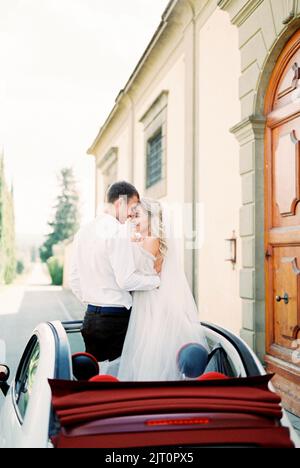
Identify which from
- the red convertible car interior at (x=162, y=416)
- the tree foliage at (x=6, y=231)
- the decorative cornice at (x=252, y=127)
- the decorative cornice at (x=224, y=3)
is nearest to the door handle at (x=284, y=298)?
the decorative cornice at (x=252, y=127)

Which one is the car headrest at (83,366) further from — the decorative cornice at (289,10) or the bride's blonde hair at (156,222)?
the decorative cornice at (289,10)

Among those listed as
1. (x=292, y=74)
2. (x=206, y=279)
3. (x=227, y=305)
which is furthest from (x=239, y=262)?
(x=292, y=74)

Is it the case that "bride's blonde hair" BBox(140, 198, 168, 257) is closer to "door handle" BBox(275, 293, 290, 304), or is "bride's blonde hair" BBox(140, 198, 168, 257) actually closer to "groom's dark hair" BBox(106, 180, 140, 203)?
"groom's dark hair" BBox(106, 180, 140, 203)

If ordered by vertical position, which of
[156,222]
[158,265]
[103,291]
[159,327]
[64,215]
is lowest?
[159,327]

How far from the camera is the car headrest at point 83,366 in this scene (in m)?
2.40

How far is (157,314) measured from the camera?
3.10 meters

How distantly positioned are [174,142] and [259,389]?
8.19 metres

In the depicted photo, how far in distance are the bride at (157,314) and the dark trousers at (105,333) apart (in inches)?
11.4

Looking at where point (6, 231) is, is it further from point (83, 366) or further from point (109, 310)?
point (83, 366)

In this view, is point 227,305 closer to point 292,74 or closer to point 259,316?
point 259,316

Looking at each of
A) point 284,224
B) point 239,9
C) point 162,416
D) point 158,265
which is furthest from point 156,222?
point 239,9

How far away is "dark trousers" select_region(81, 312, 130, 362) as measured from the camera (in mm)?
3420

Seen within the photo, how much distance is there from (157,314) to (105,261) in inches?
22.9

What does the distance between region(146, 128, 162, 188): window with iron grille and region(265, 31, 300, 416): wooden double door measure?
227 inches
